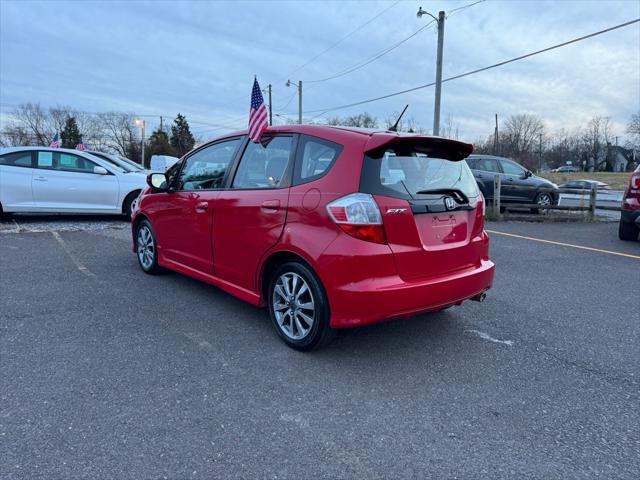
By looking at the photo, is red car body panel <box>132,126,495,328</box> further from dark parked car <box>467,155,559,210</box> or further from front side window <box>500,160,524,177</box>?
front side window <box>500,160,524,177</box>

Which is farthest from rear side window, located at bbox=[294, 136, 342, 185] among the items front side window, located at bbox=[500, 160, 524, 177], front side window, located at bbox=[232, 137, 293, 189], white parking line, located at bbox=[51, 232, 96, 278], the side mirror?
front side window, located at bbox=[500, 160, 524, 177]

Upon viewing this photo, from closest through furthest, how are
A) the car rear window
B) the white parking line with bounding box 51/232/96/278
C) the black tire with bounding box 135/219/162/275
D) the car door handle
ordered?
the car rear window < the car door handle < the black tire with bounding box 135/219/162/275 < the white parking line with bounding box 51/232/96/278

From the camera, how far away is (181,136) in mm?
79688

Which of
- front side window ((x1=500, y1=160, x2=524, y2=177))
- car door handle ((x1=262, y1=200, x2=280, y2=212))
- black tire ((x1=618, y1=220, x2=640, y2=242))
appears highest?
front side window ((x1=500, y1=160, x2=524, y2=177))

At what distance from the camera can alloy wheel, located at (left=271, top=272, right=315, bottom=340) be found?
3.28 metres

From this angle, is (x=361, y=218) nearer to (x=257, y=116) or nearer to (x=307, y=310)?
(x=307, y=310)

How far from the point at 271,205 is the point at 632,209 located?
7.71m

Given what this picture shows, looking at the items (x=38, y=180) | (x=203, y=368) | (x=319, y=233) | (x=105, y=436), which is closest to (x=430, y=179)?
(x=319, y=233)

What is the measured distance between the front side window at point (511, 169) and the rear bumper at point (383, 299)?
11.1 meters

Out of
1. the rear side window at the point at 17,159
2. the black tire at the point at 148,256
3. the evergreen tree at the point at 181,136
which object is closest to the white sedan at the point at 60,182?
the rear side window at the point at 17,159

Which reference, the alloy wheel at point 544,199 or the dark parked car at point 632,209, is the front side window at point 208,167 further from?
the alloy wheel at point 544,199

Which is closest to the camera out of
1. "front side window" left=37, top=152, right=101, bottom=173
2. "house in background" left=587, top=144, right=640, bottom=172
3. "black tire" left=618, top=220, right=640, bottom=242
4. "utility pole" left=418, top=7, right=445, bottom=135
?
"black tire" left=618, top=220, right=640, bottom=242

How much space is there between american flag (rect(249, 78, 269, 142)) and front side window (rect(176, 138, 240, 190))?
215 millimetres

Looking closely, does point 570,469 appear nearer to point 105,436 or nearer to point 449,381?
point 449,381
